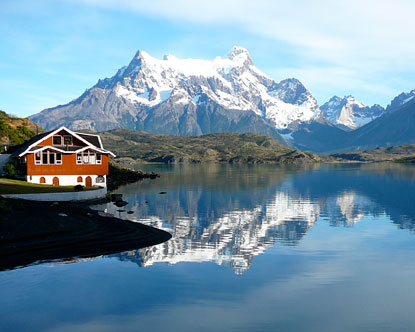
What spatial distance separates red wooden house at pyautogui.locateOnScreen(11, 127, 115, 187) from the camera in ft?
254

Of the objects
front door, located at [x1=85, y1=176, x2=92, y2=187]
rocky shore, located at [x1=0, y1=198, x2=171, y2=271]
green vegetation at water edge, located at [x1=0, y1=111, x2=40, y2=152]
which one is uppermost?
green vegetation at water edge, located at [x1=0, y1=111, x2=40, y2=152]

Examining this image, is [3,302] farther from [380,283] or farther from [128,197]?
[128,197]

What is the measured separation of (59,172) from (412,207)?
62375mm

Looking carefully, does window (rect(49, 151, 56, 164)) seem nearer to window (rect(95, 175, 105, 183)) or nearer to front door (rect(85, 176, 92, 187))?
front door (rect(85, 176, 92, 187))

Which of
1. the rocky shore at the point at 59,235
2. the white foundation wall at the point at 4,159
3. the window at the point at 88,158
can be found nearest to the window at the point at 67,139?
the window at the point at 88,158

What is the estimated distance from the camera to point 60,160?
80.0 meters

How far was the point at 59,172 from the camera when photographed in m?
79.8

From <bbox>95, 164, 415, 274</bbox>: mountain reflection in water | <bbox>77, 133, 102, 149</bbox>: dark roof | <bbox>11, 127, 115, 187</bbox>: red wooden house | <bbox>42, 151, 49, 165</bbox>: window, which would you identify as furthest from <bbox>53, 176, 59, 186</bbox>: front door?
<bbox>77, 133, 102, 149</bbox>: dark roof

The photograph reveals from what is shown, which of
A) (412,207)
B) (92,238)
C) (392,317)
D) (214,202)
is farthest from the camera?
(214,202)

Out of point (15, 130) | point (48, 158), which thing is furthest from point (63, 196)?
point (15, 130)

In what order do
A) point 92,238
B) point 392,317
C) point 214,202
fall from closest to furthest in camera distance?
point 392,317
point 92,238
point 214,202

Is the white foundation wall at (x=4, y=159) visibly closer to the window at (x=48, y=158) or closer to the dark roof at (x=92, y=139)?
the window at (x=48, y=158)

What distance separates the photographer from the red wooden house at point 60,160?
77438 mm

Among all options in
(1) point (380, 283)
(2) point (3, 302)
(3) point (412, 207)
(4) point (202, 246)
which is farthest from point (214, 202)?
(2) point (3, 302)
